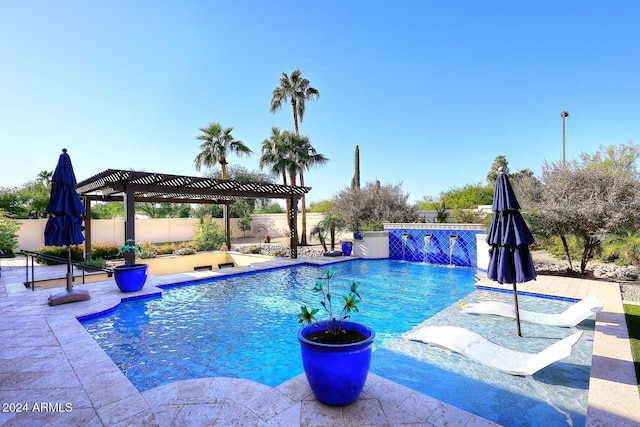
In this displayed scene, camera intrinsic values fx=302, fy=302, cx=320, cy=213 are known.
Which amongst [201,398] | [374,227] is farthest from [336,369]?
[374,227]

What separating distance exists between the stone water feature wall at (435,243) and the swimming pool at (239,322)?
2.13 meters

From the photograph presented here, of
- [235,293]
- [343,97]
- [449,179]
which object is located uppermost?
[343,97]

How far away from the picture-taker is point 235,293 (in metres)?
8.01

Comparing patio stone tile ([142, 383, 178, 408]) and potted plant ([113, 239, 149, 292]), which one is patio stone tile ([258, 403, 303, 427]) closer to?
patio stone tile ([142, 383, 178, 408])

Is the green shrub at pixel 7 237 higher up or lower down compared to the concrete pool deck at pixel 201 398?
higher up

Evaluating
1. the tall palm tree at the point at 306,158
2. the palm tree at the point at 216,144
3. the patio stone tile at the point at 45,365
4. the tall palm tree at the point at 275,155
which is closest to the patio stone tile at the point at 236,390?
the patio stone tile at the point at 45,365

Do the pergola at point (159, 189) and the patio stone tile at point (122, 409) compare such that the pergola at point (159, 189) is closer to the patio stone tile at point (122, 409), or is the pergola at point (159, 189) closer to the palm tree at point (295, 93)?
the patio stone tile at point (122, 409)

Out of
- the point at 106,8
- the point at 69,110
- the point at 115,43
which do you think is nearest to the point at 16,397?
the point at 106,8

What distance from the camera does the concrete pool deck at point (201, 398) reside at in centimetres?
247

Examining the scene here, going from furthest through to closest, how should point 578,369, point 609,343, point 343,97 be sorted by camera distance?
point 343,97, point 609,343, point 578,369

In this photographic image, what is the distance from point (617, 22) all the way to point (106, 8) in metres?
15.4

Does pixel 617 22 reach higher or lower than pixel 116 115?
higher

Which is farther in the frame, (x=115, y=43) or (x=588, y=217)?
(x=115, y=43)

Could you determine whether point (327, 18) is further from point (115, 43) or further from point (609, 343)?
point (609, 343)
